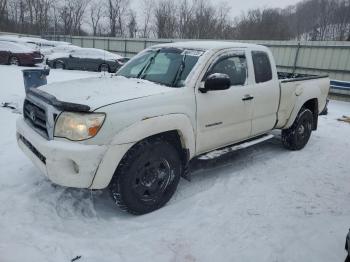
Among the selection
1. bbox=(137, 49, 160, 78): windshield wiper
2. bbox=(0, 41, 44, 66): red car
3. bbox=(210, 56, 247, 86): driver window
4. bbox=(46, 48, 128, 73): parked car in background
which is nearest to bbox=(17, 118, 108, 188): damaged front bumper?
bbox=(137, 49, 160, 78): windshield wiper

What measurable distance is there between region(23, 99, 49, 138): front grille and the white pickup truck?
0.04 feet

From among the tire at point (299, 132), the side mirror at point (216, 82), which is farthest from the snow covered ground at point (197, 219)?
the side mirror at point (216, 82)

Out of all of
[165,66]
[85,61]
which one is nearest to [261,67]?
[165,66]

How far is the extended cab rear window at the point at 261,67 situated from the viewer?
4.83 metres

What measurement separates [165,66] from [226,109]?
Result: 3.16ft

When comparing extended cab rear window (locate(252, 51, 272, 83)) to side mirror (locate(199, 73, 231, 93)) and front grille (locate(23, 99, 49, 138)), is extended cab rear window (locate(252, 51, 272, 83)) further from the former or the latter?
front grille (locate(23, 99, 49, 138))

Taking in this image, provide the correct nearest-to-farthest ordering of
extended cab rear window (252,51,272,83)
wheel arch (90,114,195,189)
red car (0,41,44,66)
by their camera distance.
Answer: wheel arch (90,114,195,189)
extended cab rear window (252,51,272,83)
red car (0,41,44,66)

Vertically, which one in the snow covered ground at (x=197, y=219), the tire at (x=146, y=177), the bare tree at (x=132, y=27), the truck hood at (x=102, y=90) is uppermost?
the bare tree at (x=132, y=27)

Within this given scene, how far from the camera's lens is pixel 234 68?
14.9ft

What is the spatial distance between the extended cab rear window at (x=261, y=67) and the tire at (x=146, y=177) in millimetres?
1913

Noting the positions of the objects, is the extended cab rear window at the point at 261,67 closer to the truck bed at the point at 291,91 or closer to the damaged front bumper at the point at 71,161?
the truck bed at the point at 291,91

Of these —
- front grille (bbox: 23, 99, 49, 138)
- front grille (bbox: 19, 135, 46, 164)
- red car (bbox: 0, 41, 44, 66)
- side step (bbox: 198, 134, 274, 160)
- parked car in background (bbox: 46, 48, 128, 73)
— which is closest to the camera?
front grille (bbox: 19, 135, 46, 164)

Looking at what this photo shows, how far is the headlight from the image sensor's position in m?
3.07

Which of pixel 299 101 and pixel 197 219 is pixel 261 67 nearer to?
pixel 299 101
